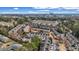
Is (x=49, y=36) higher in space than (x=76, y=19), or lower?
lower
